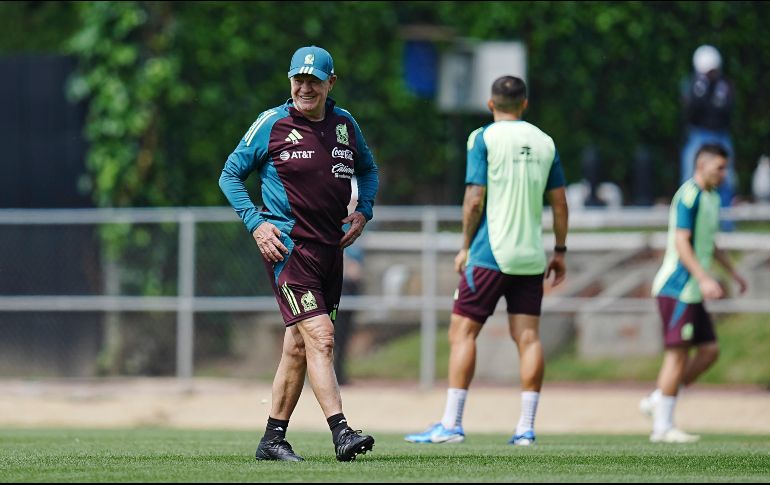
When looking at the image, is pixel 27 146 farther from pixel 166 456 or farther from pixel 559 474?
pixel 559 474

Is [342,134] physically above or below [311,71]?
below

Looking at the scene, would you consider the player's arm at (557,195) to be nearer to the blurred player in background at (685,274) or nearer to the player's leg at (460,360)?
the player's leg at (460,360)

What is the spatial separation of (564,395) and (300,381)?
28.2 ft

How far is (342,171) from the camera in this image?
311 inches

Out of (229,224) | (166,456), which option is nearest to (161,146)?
(229,224)

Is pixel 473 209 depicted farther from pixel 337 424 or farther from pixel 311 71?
pixel 337 424

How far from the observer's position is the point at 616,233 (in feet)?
59.1

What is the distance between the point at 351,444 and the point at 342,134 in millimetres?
1537

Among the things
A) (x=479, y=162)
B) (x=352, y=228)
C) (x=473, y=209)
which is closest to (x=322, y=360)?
(x=352, y=228)

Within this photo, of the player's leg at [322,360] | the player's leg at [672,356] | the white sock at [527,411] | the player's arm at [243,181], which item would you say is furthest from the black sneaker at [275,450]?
the player's leg at [672,356]

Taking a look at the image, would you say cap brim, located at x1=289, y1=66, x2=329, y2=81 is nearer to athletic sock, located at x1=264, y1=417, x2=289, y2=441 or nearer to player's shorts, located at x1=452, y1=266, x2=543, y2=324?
athletic sock, located at x1=264, y1=417, x2=289, y2=441

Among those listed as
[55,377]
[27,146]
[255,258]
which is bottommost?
[55,377]

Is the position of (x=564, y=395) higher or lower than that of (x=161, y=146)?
lower

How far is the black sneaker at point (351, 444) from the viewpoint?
746 centimetres
